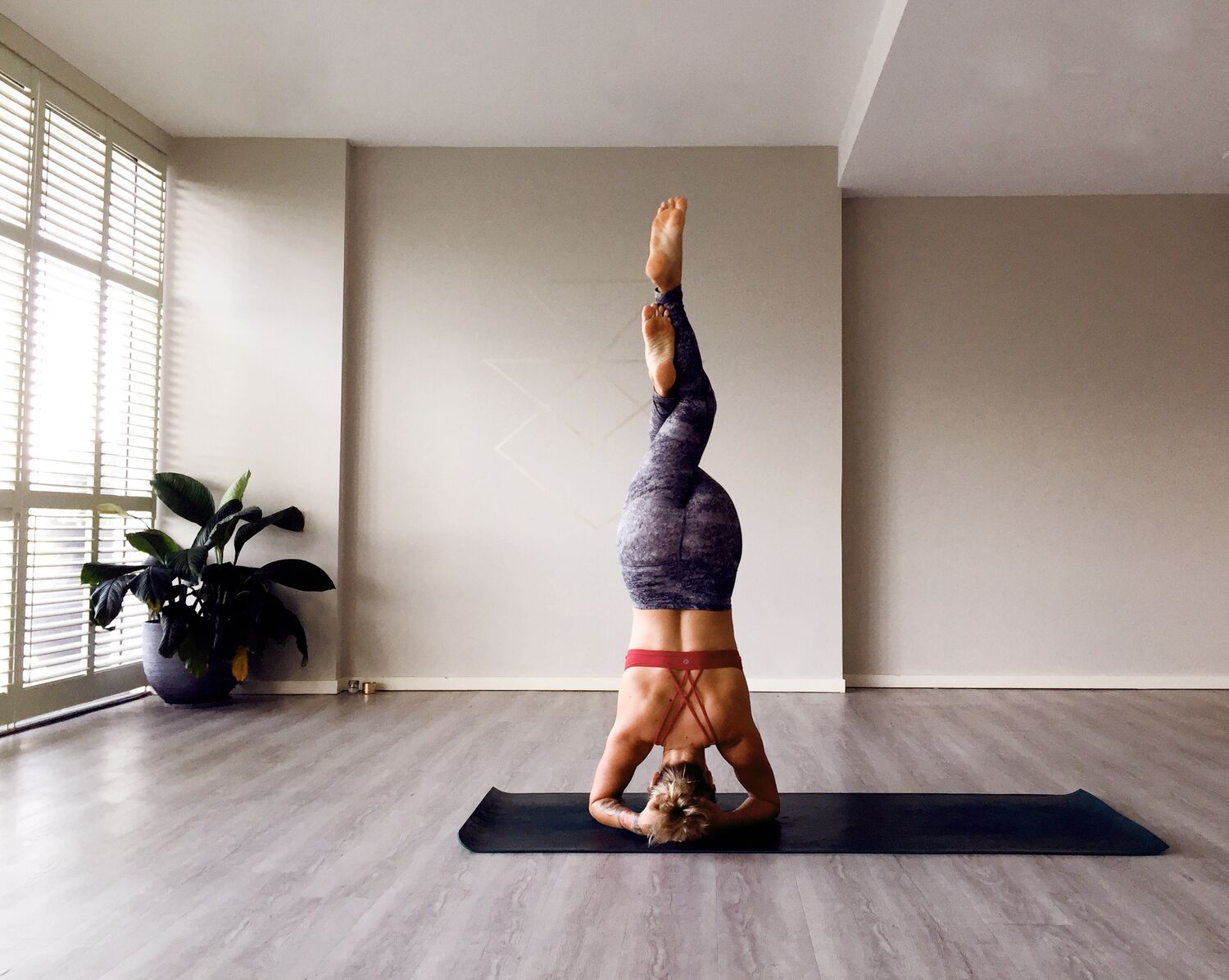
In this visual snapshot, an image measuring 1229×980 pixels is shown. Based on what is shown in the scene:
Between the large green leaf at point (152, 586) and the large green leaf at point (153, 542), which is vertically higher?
the large green leaf at point (153, 542)

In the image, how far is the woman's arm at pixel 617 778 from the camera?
2.45 m

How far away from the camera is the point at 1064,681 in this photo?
5.10 m

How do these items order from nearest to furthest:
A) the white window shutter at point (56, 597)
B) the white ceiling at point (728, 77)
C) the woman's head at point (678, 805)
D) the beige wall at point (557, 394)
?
the woman's head at point (678, 805)
the white ceiling at point (728, 77)
the white window shutter at point (56, 597)
the beige wall at point (557, 394)

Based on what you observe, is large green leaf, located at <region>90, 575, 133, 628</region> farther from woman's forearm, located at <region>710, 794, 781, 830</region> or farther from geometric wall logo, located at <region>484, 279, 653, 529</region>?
woman's forearm, located at <region>710, 794, 781, 830</region>

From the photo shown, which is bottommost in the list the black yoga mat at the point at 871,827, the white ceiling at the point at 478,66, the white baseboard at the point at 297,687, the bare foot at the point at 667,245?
the white baseboard at the point at 297,687

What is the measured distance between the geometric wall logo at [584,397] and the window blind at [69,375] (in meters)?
1.83

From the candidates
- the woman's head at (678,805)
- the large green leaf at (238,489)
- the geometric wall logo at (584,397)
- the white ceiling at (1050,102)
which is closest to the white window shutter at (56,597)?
the large green leaf at (238,489)

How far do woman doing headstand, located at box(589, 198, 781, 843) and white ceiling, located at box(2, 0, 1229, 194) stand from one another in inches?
72.1

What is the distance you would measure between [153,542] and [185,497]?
30 cm

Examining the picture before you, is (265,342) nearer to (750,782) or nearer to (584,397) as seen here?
(584,397)

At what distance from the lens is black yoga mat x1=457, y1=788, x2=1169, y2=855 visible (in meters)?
2.38

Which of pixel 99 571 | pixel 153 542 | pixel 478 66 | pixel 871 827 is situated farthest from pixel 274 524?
pixel 871 827

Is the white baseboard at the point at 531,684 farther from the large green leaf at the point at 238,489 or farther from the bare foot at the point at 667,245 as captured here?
the bare foot at the point at 667,245

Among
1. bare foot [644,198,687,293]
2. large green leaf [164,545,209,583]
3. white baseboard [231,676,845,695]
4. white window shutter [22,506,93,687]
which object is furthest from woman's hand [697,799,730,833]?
white window shutter [22,506,93,687]
